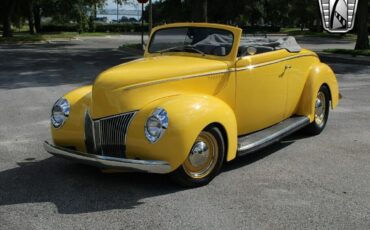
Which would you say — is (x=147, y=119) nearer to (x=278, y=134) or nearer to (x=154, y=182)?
(x=154, y=182)

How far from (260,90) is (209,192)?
1731mm

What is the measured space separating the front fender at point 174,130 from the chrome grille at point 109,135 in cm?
8

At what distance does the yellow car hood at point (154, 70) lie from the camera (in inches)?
202

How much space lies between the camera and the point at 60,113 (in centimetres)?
557

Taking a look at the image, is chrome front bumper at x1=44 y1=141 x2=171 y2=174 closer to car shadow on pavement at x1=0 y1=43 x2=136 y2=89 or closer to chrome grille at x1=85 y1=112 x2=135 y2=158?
chrome grille at x1=85 y1=112 x2=135 y2=158

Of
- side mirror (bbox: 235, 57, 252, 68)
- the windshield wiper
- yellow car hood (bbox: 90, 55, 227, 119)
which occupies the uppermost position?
the windshield wiper

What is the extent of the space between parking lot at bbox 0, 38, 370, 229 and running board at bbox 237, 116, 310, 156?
24 cm

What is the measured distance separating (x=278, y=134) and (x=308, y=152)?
53 centimetres

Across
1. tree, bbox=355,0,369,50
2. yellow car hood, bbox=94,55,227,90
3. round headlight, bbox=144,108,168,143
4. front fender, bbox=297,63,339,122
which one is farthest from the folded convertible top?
tree, bbox=355,0,369,50

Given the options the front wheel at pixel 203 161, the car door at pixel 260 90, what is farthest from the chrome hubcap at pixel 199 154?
the car door at pixel 260 90

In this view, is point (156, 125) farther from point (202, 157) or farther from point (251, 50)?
point (251, 50)

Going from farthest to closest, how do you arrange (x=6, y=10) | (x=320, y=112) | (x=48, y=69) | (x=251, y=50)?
(x=6, y=10)
(x=48, y=69)
(x=320, y=112)
(x=251, y=50)

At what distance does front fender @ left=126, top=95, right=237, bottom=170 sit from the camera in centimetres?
477

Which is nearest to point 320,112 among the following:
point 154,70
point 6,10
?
point 154,70
